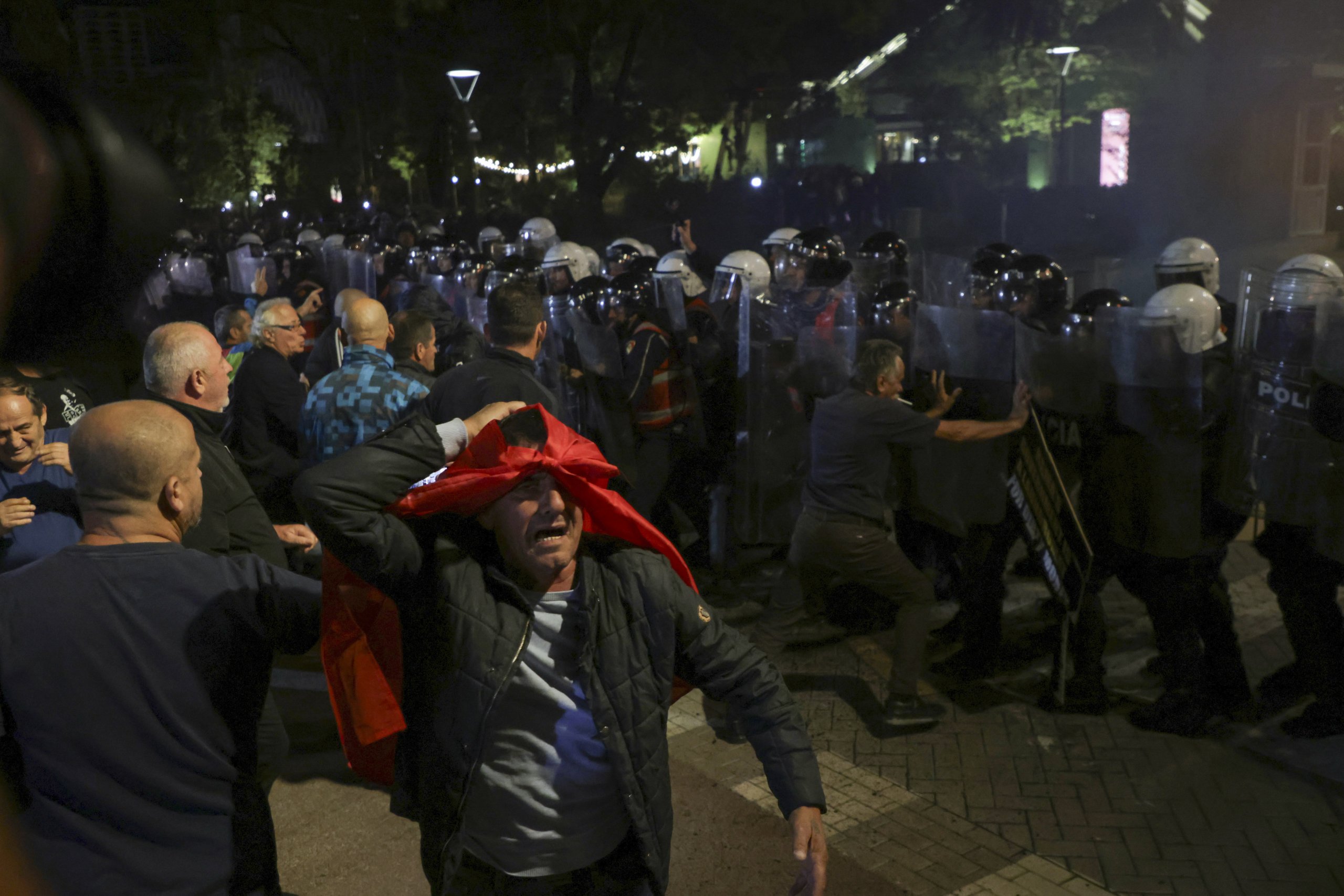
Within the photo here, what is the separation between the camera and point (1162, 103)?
28547mm

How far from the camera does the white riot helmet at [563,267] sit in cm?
936

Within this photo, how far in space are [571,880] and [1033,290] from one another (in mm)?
4945

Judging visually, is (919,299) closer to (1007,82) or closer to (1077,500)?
(1077,500)

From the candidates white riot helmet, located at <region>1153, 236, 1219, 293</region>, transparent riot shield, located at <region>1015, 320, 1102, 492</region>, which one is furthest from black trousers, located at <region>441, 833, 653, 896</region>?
white riot helmet, located at <region>1153, 236, 1219, 293</region>

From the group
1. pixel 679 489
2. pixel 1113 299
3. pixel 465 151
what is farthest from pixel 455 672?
pixel 465 151

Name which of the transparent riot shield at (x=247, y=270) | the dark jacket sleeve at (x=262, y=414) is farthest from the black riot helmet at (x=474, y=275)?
the dark jacket sleeve at (x=262, y=414)

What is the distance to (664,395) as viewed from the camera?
24.4 ft

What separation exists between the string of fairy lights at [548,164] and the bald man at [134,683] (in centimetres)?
2449

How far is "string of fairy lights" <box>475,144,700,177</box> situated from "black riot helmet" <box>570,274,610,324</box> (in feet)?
61.1

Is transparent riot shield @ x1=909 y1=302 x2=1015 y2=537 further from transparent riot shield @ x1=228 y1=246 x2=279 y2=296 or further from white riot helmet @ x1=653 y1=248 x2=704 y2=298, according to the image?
transparent riot shield @ x1=228 y1=246 x2=279 y2=296

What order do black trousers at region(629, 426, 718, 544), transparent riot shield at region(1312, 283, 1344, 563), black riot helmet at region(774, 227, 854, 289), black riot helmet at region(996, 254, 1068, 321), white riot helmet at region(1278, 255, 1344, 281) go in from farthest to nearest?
black riot helmet at region(774, 227, 854, 289), black trousers at region(629, 426, 718, 544), black riot helmet at region(996, 254, 1068, 321), white riot helmet at region(1278, 255, 1344, 281), transparent riot shield at region(1312, 283, 1344, 563)

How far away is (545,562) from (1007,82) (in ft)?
103

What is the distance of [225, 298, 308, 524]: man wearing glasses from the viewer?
6160mm

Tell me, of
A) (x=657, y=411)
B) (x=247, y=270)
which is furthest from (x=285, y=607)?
(x=247, y=270)
